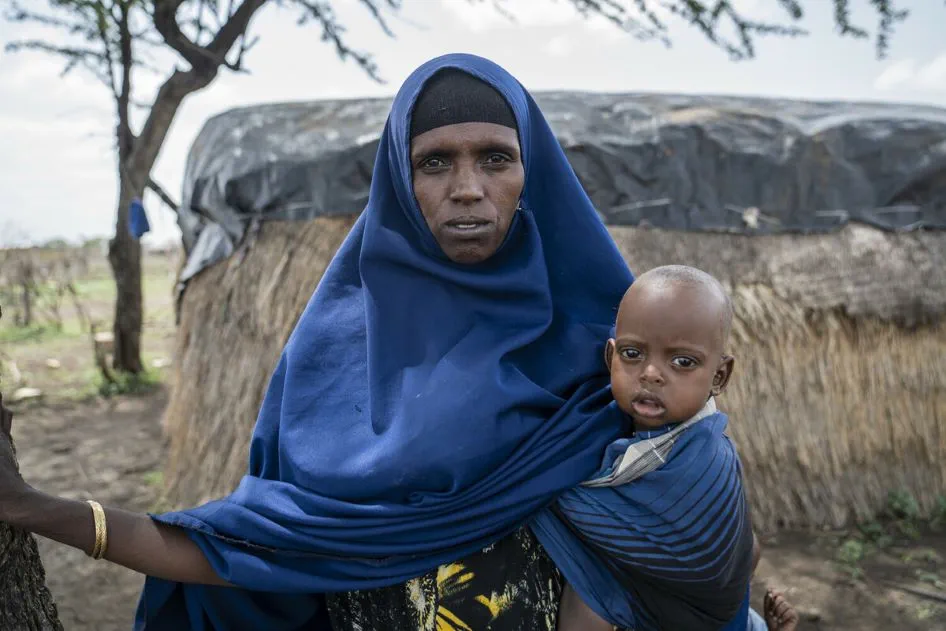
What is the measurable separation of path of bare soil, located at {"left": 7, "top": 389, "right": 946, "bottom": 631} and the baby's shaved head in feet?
10.2

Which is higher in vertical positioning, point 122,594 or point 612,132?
point 612,132

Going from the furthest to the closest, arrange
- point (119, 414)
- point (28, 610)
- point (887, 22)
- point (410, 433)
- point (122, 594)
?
1. point (119, 414)
2. point (887, 22)
3. point (122, 594)
4. point (28, 610)
5. point (410, 433)

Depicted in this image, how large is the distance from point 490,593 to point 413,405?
41 cm

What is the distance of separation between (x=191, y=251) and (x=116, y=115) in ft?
11.3

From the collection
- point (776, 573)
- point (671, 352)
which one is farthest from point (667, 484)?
point (776, 573)

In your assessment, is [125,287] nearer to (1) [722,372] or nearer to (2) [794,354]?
(2) [794,354]

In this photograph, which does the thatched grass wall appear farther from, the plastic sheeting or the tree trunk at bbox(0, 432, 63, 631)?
the tree trunk at bbox(0, 432, 63, 631)

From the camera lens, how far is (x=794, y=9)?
5844mm

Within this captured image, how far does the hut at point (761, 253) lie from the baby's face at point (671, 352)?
10.5 feet

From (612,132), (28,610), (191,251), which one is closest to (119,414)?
(191,251)

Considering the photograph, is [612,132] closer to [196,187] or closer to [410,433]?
[196,187]

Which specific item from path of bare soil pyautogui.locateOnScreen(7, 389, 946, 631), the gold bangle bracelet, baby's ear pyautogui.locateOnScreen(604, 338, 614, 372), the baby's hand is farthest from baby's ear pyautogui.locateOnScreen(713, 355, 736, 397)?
path of bare soil pyautogui.locateOnScreen(7, 389, 946, 631)

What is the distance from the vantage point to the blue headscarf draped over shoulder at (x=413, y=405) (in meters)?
1.51

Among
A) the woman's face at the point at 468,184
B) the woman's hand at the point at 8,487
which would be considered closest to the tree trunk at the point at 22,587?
the woman's hand at the point at 8,487
